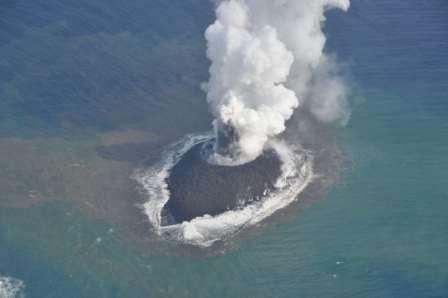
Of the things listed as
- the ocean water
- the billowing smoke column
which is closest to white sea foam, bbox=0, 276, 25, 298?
the ocean water

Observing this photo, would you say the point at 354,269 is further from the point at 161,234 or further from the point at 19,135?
the point at 19,135

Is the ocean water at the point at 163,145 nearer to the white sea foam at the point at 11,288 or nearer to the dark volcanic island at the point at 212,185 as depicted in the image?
the white sea foam at the point at 11,288

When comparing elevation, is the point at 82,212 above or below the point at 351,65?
below

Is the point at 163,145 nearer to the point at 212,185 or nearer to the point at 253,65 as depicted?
the point at 212,185

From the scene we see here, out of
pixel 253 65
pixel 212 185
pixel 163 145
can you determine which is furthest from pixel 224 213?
pixel 253 65

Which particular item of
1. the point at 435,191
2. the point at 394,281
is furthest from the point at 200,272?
the point at 435,191

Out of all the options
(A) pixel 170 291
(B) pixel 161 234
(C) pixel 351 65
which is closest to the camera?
(A) pixel 170 291
